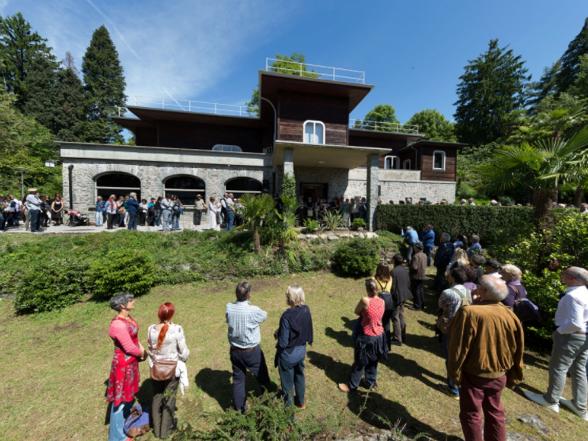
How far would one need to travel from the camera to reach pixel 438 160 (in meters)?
22.3

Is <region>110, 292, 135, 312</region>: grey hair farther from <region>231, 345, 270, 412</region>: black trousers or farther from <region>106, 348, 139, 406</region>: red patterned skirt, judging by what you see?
<region>231, 345, 270, 412</region>: black trousers

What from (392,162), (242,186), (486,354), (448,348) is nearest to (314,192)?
(242,186)

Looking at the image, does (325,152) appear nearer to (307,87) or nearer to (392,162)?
(307,87)

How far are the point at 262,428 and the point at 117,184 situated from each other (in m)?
17.3

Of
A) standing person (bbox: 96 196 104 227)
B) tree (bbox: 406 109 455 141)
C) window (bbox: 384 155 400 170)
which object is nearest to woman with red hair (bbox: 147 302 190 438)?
standing person (bbox: 96 196 104 227)

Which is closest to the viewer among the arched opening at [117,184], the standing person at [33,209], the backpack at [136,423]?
the backpack at [136,423]

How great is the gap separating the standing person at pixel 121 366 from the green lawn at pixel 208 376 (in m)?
0.57

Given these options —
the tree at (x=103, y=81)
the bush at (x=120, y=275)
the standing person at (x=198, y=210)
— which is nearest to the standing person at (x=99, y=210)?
the standing person at (x=198, y=210)

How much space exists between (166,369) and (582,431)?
5.03m

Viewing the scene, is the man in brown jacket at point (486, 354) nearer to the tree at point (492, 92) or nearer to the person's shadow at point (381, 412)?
the person's shadow at point (381, 412)

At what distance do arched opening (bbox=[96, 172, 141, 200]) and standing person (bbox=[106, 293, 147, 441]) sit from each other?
49.1 feet

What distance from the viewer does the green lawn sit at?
3088mm

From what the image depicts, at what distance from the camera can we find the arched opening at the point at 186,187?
15.9 m

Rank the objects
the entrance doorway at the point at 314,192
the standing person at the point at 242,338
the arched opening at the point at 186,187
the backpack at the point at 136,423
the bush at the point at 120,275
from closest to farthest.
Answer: the backpack at the point at 136,423 < the standing person at the point at 242,338 < the bush at the point at 120,275 < the arched opening at the point at 186,187 < the entrance doorway at the point at 314,192
